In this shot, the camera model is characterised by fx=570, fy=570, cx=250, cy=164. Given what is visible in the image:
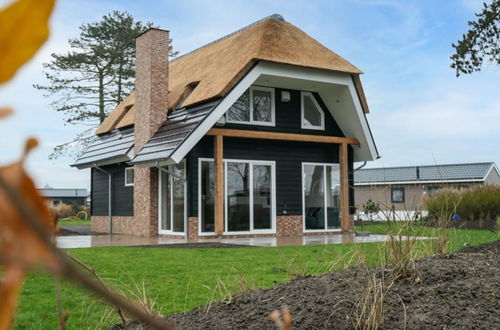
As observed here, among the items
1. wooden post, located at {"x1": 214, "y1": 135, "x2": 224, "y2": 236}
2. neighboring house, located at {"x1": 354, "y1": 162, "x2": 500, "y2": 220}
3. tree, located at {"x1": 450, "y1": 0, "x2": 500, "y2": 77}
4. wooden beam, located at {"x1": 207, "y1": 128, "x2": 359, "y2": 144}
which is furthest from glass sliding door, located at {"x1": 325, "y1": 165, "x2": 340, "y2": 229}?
neighboring house, located at {"x1": 354, "y1": 162, "x2": 500, "y2": 220}

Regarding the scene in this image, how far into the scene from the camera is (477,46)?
10461 millimetres

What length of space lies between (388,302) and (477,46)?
28.7ft

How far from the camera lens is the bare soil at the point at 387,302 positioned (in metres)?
2.74

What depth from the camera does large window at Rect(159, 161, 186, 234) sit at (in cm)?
1405

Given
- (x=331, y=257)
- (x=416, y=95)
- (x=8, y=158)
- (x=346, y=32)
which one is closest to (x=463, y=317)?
(x=8, y=158)

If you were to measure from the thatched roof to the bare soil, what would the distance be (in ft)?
32.4

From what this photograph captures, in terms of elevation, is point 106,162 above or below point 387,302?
above

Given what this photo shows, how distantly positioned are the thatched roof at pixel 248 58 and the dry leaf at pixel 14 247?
507 inches

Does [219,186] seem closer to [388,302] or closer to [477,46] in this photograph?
[477,46]

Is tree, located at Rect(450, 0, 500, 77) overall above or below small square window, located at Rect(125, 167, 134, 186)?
above

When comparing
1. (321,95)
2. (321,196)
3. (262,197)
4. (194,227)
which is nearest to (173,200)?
(194,227)

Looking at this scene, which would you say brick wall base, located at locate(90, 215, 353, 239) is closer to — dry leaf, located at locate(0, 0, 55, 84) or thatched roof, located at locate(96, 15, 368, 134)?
thatched roof, located at locate(96, 15, 368, 134)

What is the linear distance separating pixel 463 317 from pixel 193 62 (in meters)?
15.9

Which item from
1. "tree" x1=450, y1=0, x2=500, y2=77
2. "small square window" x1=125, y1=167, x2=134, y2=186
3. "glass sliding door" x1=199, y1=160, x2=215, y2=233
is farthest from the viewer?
"small square window" x1=125, y1=167, x2=134, y2=186
